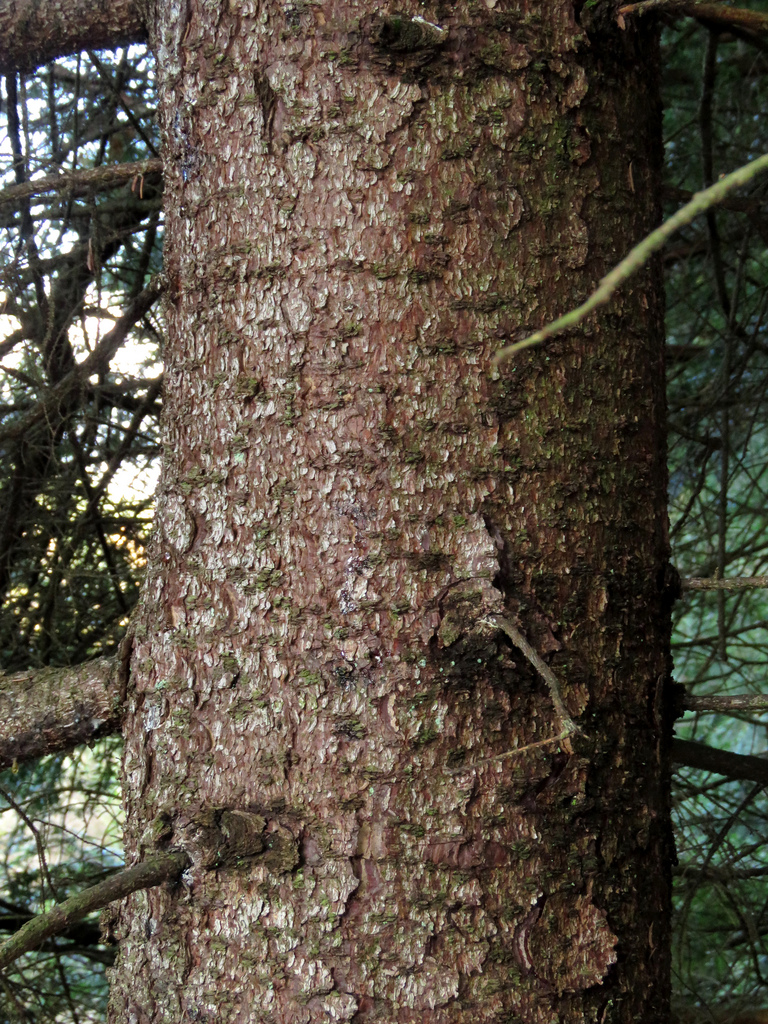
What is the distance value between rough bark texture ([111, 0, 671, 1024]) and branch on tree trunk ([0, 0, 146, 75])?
0.23 m

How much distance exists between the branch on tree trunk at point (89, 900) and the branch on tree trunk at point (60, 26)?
3.36 ft

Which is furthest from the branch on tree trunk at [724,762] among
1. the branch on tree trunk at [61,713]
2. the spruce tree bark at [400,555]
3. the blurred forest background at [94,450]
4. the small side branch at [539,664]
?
the branch on tree trunk at [61,713]

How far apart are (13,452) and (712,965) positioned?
2.44 meters

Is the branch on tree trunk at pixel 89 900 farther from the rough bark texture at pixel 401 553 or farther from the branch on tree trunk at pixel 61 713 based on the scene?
the branch on tree trunk at pixel 61 713

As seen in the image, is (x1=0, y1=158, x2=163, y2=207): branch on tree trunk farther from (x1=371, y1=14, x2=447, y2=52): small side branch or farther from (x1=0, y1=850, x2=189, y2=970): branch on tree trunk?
(x1=0, y1=850, x2=189, y2=970): branch on tree trunk

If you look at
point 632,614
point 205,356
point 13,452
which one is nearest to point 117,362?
point 13,452

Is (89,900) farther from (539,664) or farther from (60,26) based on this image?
(60,26)

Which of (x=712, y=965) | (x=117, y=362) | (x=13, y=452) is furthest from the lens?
(x=712, y=965)

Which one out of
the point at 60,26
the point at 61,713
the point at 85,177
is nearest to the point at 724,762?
the point at 61,713

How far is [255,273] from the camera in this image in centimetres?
97

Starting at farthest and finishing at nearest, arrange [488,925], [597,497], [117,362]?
[117,362], [597,497], [488,925]

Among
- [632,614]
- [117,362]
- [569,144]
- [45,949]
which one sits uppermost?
[117,362]

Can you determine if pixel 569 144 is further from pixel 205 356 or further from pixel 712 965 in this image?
pixel 712 965

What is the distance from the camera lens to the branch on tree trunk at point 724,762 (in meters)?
1.82
